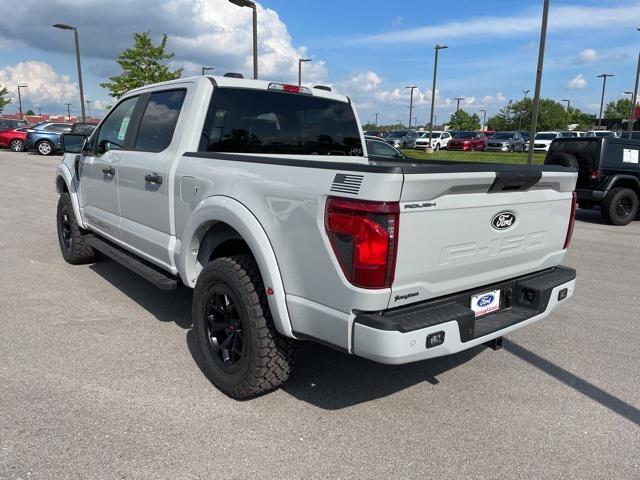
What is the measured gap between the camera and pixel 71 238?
240 inches

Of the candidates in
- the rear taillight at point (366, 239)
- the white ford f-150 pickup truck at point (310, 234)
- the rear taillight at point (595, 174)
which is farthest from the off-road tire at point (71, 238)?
the rear taillight at point (595, 174)

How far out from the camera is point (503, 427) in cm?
297

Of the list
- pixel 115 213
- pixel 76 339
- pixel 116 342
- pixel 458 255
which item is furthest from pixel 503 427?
pixel 115 213

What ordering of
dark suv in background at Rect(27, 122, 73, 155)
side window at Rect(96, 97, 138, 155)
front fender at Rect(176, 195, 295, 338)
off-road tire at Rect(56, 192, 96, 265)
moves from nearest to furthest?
front fender at Rect(176, 195, 295, 338) → side window at Rect(96, 97, 138, 155) → off-road tire at Rect(56, 192, 96, 265) → dark suv in background at Rect(27, 122, 73, 155)

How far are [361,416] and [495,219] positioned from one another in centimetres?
136

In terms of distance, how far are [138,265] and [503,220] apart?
2.88 metres

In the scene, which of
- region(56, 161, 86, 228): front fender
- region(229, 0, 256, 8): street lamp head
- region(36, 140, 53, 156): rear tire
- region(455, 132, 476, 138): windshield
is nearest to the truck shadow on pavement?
region(56, 161, 86, 228): front fender

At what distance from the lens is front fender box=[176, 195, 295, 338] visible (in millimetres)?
2822

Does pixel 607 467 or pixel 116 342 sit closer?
pixel 607 467

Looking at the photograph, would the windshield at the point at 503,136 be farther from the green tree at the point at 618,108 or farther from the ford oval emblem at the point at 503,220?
the green tree at the point at 618,108

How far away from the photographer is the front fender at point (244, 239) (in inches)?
111

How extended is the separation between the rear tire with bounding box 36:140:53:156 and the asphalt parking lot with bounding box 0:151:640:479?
24129 mm

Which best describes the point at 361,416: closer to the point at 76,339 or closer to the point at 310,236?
the point at 310,236

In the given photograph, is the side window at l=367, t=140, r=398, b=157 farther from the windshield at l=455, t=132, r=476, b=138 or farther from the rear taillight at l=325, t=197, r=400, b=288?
the windshield at l=455, t=132, r=476, b=138
